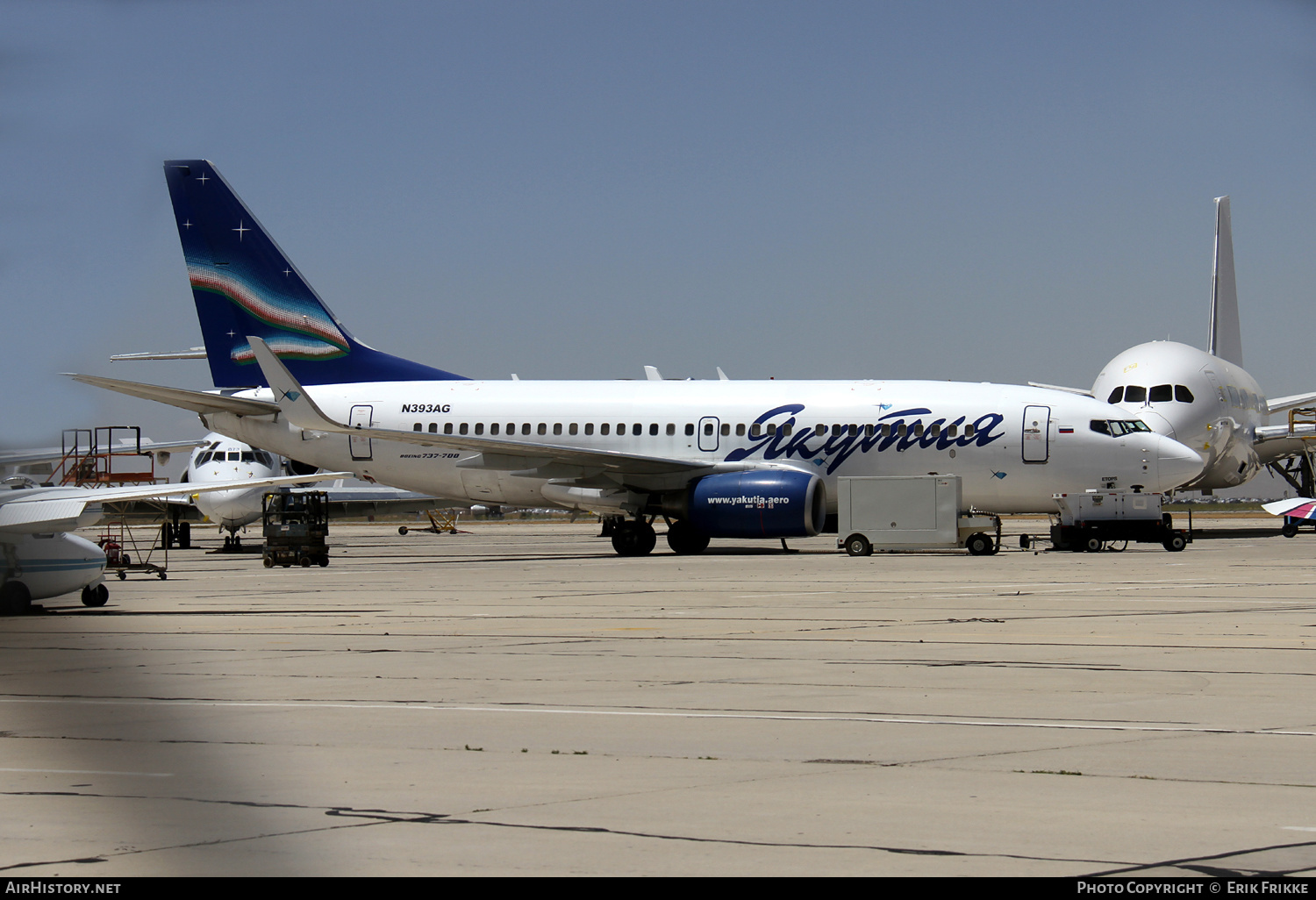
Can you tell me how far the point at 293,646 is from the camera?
13.5m

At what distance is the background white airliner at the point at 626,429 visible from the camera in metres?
32.4

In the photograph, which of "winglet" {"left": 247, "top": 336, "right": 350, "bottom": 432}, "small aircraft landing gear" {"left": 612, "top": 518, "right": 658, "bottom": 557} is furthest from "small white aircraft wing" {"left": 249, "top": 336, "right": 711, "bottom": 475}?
"small aircraft landing gear" {"left": 612, "top": 518, "right": 658, "bottom": 557}

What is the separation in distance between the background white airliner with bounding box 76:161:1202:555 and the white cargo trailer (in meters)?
0.84

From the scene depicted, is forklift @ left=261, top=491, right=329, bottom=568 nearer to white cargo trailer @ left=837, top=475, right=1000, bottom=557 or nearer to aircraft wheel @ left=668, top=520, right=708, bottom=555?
aircraft wheel @ left=668, top=520, right=708, bottom=555

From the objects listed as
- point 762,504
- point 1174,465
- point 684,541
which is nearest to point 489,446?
point 684,541

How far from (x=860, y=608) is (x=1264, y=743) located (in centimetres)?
956

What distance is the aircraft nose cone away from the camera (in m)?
32.5

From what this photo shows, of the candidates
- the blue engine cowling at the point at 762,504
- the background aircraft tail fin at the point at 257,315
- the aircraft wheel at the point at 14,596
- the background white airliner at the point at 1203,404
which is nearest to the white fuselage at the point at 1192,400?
the background white airliner at the point at 1203,404

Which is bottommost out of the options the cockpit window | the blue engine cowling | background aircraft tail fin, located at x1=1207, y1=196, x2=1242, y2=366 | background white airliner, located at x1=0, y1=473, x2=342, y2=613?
background white airliner, located at x1=0, y1=473, x2=342, y2=613

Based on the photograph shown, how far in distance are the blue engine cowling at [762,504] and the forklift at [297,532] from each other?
332 inches

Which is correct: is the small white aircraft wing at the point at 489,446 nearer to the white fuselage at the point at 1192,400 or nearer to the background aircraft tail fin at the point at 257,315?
the background aircraft tail fin at the point at 257,315

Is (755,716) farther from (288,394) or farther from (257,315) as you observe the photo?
(257,315)

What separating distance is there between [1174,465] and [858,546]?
7.63 m
